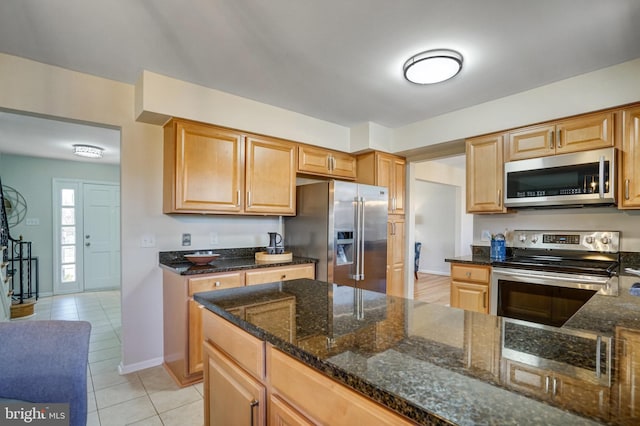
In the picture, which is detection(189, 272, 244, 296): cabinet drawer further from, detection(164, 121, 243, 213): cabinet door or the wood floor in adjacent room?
the wood floor in adjacent room

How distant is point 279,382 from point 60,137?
4.74 meters

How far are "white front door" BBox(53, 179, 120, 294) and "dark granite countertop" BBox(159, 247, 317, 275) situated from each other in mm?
3877

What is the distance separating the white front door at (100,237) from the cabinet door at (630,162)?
6.99m

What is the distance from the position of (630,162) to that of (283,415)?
9.63 feet

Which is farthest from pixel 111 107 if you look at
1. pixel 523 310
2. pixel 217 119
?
pixel 523 310

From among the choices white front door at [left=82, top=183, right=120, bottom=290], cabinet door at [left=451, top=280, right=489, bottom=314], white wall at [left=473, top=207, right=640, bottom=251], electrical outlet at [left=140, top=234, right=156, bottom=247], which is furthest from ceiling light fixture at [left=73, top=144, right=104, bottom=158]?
white wall at [left=473, top=207, right=640, bottom=251]

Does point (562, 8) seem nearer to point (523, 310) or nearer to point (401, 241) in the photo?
point (523, 310)

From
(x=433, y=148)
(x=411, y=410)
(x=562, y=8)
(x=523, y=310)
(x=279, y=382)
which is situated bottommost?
(x=523, y=310)

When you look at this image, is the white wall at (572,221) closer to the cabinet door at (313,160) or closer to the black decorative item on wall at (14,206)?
the cabinet door at (313,160)

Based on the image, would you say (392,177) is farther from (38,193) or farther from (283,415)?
(38,193)

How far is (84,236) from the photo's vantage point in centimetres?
570

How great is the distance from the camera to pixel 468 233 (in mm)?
7496

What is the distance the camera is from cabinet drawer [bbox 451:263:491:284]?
2.75 m

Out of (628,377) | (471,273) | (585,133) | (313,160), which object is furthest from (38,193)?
(585,133)
